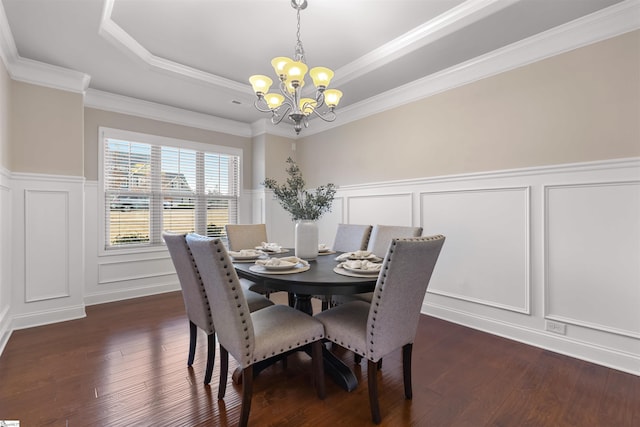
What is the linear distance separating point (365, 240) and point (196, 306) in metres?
1.60

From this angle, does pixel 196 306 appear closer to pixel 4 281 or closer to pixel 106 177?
pixel 4 281

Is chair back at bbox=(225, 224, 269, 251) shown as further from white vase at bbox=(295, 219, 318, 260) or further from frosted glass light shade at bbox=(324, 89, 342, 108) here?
frosted glass light shade at bbox=(324, 89, 342, 108)

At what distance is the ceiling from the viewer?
88.7 inches

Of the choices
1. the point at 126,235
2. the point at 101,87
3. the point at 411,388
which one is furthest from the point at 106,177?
the point at 411,388

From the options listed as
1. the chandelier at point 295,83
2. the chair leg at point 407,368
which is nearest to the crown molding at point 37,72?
the chandelier at point 295,83

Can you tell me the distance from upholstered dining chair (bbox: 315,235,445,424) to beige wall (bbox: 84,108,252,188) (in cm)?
367

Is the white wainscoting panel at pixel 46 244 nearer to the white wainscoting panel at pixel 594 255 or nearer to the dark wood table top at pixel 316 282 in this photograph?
the dark wood table top at pixel 316 282

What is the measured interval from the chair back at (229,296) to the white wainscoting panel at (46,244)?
258 cm

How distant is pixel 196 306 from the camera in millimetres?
1979

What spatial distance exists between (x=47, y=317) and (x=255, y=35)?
3.47 meters

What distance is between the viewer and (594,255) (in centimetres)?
228

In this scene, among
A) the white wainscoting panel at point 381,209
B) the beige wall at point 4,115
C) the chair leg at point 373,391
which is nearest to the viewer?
the chair leg at point 373,391

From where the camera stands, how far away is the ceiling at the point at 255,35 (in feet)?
7.39

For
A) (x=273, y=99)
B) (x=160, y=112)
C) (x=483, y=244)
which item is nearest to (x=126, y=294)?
(x=160, y=112)
